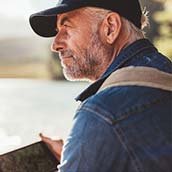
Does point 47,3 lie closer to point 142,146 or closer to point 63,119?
point 63,119

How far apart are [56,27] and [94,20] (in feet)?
0.61

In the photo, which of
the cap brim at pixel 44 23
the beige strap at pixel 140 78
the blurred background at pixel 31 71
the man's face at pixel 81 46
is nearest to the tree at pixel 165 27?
the blurred background at pixel 31 71

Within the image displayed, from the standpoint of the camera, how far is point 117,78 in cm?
94

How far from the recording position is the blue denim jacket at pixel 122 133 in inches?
33.6

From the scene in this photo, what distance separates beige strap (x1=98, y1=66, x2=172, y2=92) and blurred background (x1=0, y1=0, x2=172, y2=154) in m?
1.17

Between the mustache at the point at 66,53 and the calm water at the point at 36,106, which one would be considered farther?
the calm water at the point at 36,106

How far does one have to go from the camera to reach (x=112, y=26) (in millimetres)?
1073

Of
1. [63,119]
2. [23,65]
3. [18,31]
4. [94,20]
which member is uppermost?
[94,20]

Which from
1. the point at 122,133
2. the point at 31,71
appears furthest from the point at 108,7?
the point at 31,71

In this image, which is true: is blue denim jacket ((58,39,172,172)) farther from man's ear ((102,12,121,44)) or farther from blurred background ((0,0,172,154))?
blurred background ((0,0,172,154))

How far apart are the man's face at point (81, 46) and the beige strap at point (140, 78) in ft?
0.47

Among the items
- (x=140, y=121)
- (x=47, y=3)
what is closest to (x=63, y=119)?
(x=47, y=3)

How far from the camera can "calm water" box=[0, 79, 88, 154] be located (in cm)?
215

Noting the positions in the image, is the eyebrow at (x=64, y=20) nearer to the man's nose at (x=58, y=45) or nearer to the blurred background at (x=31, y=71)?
the man's nose at (x=58, y=45)
